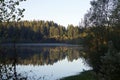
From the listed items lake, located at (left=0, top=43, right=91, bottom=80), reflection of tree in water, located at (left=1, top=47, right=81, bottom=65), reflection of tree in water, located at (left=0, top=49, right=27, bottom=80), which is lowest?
reflection of tree in water, located at (left=1, top=47, right=81, bottom=65)

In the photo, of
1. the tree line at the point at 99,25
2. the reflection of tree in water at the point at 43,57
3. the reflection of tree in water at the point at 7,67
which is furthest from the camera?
the reflection of tree in water at the point at 43,57

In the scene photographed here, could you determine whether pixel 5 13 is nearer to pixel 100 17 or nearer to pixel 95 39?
pixel 95 39

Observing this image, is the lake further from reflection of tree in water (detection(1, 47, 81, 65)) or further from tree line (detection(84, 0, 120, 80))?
tree line (detection(84, 0, 120, 80))

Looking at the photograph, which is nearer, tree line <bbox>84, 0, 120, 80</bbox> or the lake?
the lake

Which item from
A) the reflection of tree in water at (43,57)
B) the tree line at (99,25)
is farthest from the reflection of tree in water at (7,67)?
the reflection of tree in water at (43,57)

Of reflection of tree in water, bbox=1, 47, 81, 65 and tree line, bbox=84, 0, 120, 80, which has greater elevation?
tree line, bbox=84, 0, 120, 80

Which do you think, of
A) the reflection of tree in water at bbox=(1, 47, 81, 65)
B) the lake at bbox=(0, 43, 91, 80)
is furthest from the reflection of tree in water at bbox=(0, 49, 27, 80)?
the reflection of tree in water at bbox=(1, 47, 81, 65)

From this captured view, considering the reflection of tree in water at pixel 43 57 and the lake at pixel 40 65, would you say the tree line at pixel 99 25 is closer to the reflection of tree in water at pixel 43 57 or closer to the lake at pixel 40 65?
the lake at pixel 40 65

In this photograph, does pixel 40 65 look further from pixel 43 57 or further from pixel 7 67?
pixel 7 67

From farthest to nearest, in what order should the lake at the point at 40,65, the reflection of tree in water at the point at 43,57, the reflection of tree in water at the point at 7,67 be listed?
the reflection of tree in water at the point at 43,57 < the lake at the point at 40,65 < the reflection of tree in water at the point at 7,67

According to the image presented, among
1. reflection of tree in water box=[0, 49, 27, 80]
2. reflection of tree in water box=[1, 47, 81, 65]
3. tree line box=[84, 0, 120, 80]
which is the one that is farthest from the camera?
reflection of tree in water box=[1, 47, 81, 65]

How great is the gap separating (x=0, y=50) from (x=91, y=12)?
43.1 metres

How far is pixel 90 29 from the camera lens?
5056cm

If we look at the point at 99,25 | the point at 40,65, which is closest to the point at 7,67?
the point at 99,25
